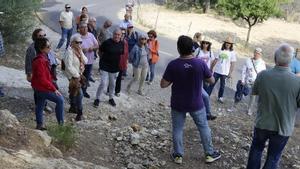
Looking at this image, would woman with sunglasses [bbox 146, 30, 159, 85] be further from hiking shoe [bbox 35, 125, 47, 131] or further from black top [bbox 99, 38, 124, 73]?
hiking shoe [bbox 35, 125, 47, 131]

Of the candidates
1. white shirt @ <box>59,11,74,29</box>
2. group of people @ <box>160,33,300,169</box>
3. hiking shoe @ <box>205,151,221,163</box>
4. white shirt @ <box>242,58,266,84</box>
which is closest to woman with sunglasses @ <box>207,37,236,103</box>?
white shirt @ <box>242,58,266,84</box>

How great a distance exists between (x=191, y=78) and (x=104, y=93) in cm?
399

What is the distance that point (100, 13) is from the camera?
27.3 metres

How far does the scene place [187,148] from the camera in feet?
23.9

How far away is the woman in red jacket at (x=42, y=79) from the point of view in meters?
6.69

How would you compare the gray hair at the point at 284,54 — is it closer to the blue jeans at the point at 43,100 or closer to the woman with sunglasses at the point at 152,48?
the blue jeans at the point at 43,100

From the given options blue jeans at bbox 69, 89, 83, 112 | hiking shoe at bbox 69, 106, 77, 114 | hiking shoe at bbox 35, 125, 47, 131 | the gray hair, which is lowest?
hiking shoe at bbox 69, 106, 77, 114

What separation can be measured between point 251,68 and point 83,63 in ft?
12.3

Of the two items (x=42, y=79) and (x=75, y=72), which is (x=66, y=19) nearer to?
(x=75, y=72)

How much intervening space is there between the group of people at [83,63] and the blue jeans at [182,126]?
1715mm

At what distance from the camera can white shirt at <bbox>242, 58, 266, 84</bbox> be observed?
1002cm

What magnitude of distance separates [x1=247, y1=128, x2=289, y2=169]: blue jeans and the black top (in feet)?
12.6

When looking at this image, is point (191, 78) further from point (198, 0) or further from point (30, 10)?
point (198, 0)

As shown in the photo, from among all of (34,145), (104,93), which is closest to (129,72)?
(104,93)
